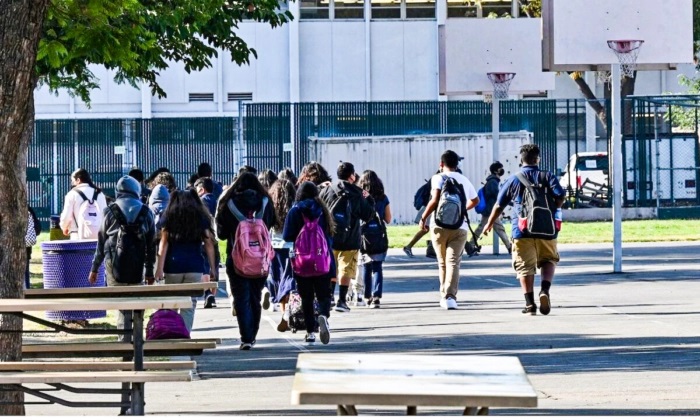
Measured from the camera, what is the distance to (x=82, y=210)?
18.6 metres

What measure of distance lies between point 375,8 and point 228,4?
3238cm

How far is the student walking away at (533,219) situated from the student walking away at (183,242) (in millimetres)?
3778

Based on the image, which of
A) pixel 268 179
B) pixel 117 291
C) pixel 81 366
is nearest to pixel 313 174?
pixel 268 179

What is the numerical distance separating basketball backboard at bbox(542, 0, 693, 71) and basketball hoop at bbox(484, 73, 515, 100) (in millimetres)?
7127

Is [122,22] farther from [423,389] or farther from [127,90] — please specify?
[127,90]

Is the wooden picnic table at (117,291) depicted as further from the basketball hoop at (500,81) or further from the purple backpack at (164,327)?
the basketball hoop at (500,81)

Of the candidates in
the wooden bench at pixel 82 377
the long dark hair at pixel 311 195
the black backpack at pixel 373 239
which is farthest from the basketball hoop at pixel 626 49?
the wooden bench at pixel 82 377

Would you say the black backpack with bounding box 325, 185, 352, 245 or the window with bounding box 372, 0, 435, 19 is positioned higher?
the window with bounding box 372, 0, 435, 19

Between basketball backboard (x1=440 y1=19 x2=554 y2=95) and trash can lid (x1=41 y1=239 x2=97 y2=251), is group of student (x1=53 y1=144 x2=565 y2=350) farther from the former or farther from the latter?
basketball backboard (x1=440 y1=19 x2=554 y2=95)

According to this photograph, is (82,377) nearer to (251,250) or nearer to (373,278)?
(251,250)

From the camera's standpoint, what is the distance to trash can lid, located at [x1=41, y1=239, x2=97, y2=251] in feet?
56.3

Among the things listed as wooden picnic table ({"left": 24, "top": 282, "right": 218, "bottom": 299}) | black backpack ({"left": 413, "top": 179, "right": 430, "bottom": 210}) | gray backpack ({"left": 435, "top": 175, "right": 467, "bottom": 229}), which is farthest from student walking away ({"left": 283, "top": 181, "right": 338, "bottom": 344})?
black backpack ({"left": 413, "top": 179, "right": 430, "bottom": 210})

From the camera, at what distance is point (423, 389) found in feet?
19.5

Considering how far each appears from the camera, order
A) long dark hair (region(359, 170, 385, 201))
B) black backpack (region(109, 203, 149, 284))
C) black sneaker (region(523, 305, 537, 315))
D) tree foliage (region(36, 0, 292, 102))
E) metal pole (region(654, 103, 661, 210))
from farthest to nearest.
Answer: metal pole (region(654, 103, 661, 210)) < long dark hair (region(359, 170, 385, 201)) < black sneaker (region(523, 305, 537, 315)) < black backpack (region(109, 203, 149, 284)) < tree foliage (region(36, 0, 292, 102))
